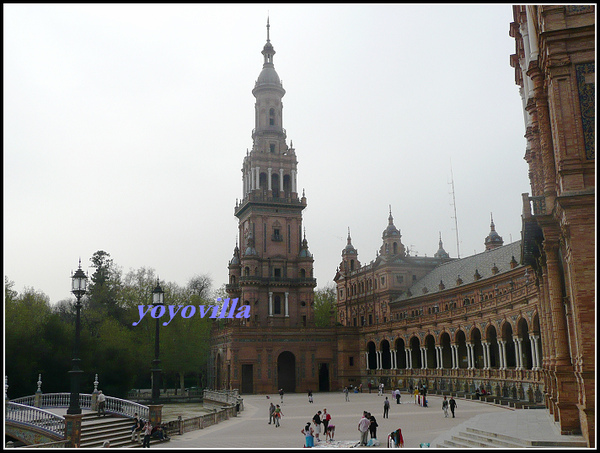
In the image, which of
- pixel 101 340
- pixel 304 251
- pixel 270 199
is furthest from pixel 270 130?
pixel 101 340

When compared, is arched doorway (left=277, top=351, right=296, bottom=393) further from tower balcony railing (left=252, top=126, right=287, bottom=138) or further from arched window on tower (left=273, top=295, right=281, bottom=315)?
tower balcony railing (left=252, top=126, right=287, bottom=138)

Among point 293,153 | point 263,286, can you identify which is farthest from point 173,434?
point 293,153

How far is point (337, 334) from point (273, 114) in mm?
32181

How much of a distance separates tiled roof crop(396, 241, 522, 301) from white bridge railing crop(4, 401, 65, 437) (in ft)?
151

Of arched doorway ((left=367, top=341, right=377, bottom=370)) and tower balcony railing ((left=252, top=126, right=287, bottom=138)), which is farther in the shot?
tower balcony railing ((left=252, top=126, right=287, bottom=138))

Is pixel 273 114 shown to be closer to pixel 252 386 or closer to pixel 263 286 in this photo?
pixel 263 286

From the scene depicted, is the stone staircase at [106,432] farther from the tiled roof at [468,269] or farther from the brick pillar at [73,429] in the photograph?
the tiled roof at [468,269]

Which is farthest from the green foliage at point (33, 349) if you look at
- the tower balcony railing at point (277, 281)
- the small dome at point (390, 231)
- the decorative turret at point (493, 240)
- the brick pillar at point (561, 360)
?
the decorative turret at point (493, 240)

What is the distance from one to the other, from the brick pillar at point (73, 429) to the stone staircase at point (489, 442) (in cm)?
1415

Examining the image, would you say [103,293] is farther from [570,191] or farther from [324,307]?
[570,191]

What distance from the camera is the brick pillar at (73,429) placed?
23.4 meters

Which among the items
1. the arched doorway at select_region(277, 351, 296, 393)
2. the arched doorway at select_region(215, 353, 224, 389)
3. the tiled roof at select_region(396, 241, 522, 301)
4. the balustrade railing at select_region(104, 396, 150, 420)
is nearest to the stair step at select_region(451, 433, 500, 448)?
the balustrade railing at select_region(104, 396, 150, 420)

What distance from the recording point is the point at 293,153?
83500 mm

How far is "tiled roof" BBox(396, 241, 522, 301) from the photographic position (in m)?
64.6
